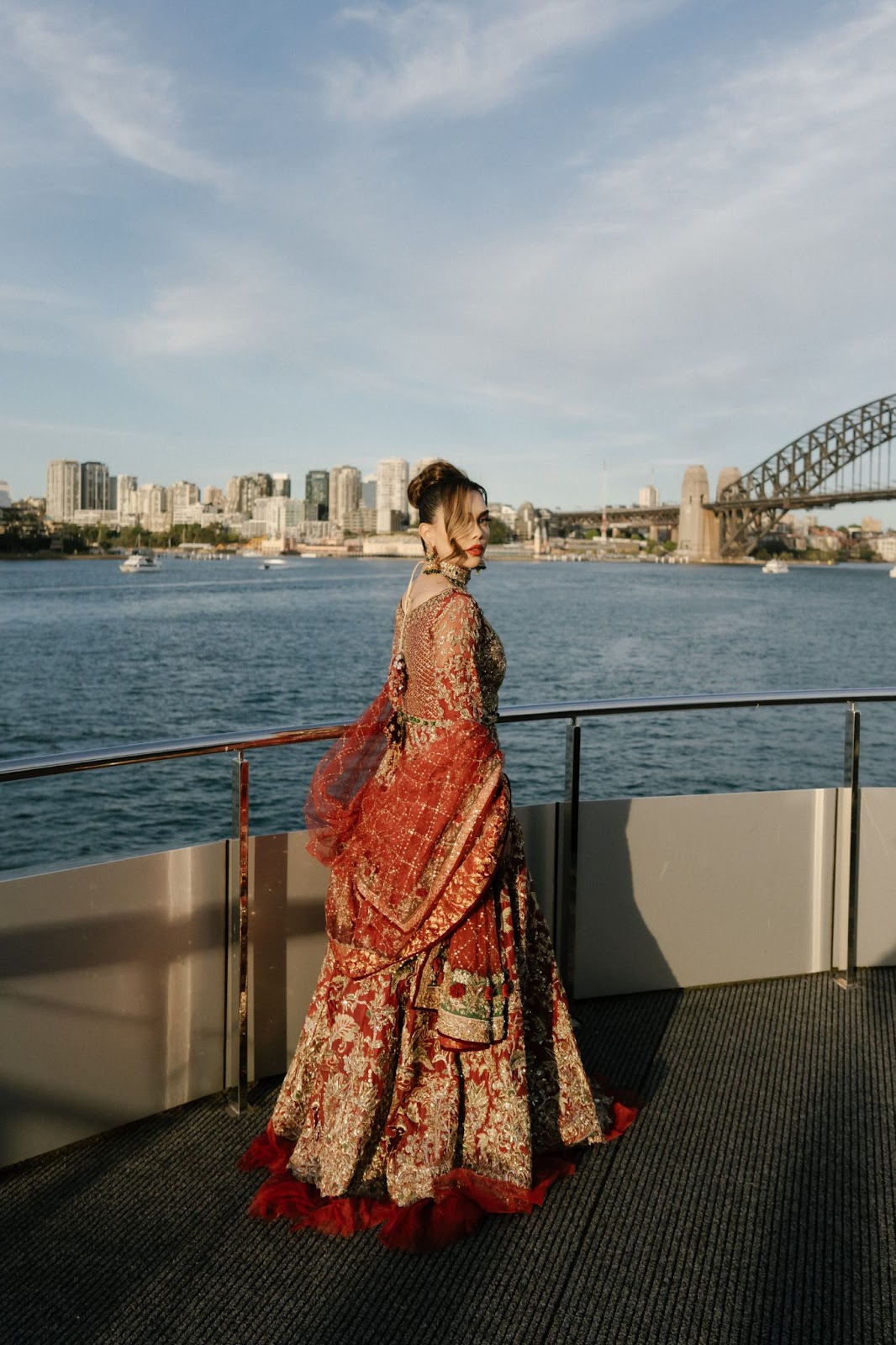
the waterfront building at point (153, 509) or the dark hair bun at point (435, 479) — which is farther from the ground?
the waterfront building at point (153, 509)

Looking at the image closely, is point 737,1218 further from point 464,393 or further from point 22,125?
point 464,393

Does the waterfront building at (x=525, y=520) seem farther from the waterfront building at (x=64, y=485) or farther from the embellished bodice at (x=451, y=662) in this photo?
the embellished bodice at (x=451, y=662)

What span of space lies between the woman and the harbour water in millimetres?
310

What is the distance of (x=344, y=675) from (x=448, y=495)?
25.6 meters

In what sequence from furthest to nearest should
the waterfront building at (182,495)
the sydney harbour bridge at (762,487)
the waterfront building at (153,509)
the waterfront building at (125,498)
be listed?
the waterfront building at (182,495), the waterfront building at (125,498), the waterfront building at (153,509), the sydney harbour bridge at (762,487)

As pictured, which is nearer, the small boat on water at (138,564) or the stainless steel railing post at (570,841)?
the stainless steel railing post at (570,841)

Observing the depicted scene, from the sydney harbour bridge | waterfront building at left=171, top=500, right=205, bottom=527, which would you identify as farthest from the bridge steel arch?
waterfront building at left=171, top=500, right=205, bottom=527

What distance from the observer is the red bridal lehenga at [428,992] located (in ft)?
5.82

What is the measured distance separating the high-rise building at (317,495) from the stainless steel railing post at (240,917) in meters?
120

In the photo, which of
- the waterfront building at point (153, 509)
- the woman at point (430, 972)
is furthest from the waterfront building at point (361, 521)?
the woman at point (430, 972)

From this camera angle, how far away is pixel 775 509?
6775 centimetres

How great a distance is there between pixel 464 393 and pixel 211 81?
43.6 m

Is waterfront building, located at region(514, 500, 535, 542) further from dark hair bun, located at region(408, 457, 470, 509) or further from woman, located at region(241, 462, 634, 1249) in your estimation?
woman, located at region(241, 462, 634, 1249)

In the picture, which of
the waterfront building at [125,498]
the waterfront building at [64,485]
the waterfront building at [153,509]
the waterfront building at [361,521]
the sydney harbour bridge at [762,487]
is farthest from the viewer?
the waterfront building at [125,498]
